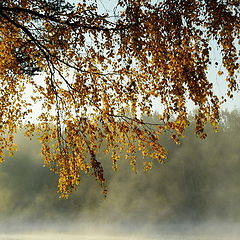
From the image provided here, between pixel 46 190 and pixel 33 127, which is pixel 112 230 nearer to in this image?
pixel 46 190

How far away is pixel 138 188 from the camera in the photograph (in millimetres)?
39125

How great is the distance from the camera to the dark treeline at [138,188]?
37.4 m

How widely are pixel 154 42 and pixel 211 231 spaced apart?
99.8 ft

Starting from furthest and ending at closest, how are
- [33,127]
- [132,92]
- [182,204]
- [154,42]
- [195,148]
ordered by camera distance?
1. [195,148]
2. [182,204]
3. [33,127]
4. [132,92]
5. [154,42]

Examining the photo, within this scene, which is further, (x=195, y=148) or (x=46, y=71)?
(x=195, y=148)

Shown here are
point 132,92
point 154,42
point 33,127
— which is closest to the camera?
point 154,42

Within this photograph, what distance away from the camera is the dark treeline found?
37.4 m

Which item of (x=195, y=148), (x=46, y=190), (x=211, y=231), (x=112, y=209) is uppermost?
(x=195, y=148)

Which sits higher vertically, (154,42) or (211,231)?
(154,42)

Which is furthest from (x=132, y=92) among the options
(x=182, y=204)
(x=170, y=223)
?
(x=182, y=204)

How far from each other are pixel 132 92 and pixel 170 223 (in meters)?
32.6

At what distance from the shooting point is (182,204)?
3769 cm

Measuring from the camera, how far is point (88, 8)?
188 inches

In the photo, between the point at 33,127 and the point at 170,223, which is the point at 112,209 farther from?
the point at 33,127
